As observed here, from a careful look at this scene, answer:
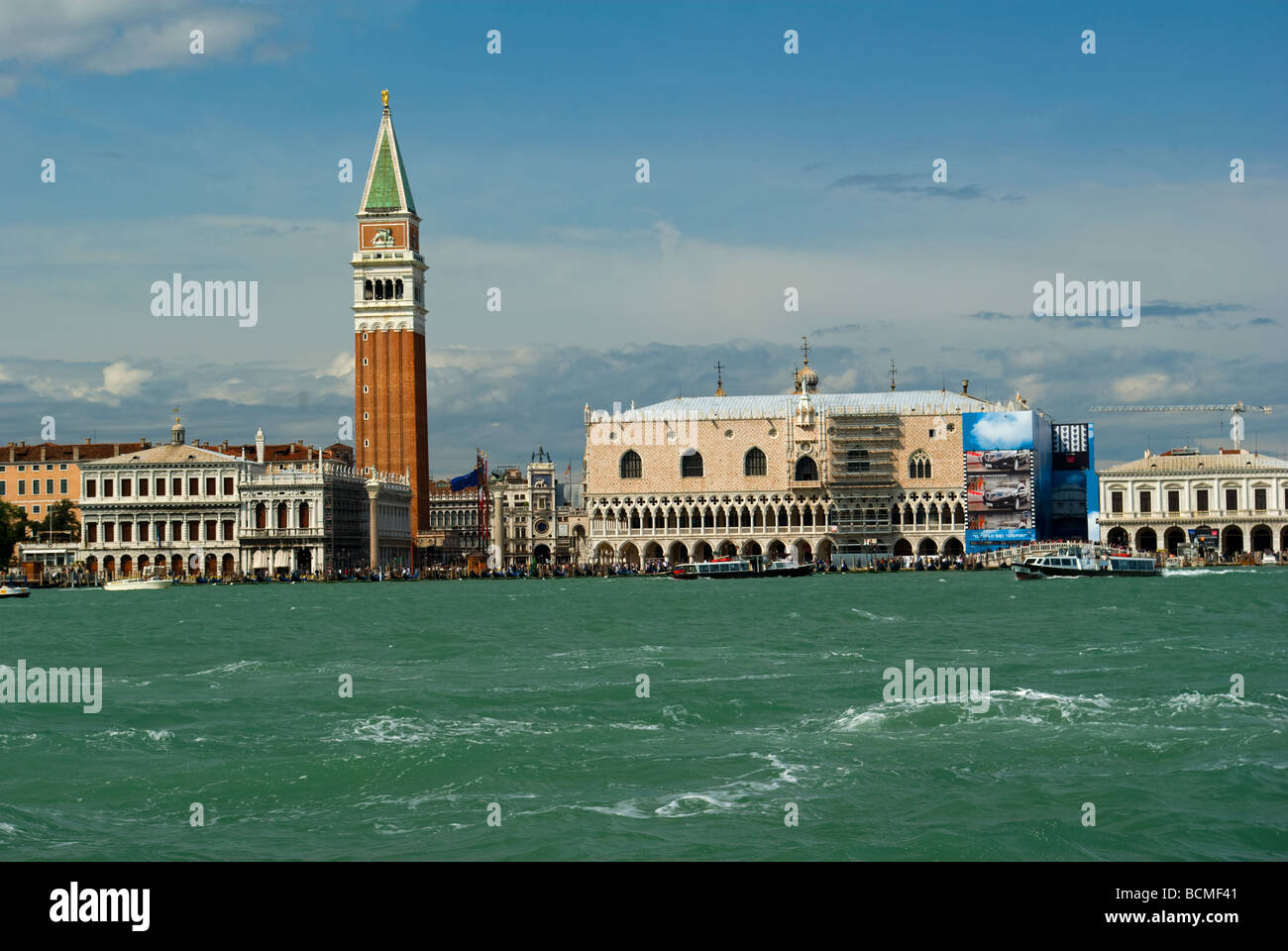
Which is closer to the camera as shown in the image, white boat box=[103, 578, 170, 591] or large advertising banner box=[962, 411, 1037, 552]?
white boat box=[103, 578, 170, 591]

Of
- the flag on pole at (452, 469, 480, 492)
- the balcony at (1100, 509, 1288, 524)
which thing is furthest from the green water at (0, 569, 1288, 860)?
the flag on pole at (452, 469, 480, 492)

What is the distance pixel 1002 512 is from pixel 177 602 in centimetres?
6068

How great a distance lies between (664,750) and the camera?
818 inches

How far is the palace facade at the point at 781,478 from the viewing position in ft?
376

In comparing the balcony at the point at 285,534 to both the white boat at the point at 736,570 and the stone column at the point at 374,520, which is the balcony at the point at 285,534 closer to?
the stone column at the point at 374,520

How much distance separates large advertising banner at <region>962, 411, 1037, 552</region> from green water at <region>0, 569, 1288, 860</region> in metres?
69.3

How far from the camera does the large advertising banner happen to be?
111 meters

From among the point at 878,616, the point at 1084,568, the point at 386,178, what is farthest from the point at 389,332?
the point at 878,616

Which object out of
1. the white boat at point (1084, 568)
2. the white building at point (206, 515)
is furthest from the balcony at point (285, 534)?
the white boat at point (1084, 568)

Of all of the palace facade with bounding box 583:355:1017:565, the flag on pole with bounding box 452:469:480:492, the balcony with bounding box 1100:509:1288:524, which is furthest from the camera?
the flag on pole with bounding box 452:469:480:492

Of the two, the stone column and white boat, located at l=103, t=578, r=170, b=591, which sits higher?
the stone column

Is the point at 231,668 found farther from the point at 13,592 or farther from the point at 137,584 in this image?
the point at 137,584

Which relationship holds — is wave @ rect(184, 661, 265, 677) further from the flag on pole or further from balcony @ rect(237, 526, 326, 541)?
the flag on pole

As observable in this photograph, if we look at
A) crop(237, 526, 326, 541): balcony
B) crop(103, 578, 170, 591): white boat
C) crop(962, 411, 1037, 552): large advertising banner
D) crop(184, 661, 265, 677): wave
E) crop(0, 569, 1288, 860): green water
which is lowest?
crop(103, 578, 170, 591): white boat
